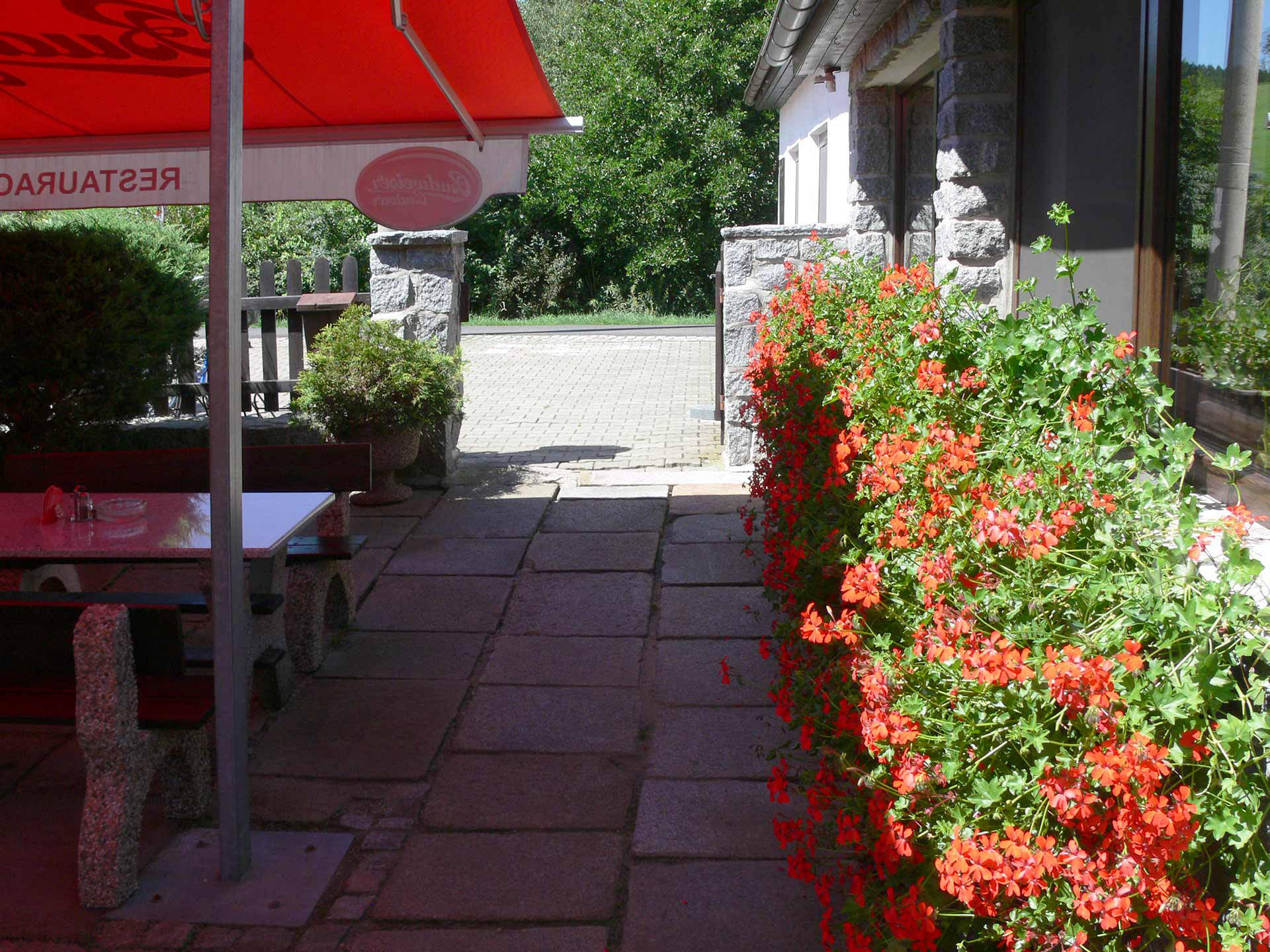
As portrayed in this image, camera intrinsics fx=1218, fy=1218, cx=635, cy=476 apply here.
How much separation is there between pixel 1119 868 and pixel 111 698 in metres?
2.30

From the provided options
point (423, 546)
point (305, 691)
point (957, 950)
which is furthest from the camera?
point (423, 546)

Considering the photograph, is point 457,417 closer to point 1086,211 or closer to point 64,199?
point 64,199

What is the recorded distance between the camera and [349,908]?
296 centimetres

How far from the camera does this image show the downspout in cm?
688

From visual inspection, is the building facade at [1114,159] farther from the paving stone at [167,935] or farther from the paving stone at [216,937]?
the paving stone at [167,935]

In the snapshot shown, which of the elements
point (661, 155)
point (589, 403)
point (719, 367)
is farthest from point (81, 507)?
point (661, 155)

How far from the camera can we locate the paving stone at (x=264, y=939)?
2.79m

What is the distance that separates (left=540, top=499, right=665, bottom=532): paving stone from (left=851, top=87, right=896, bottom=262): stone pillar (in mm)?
2326

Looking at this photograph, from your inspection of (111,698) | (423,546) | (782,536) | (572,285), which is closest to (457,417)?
(423,546)

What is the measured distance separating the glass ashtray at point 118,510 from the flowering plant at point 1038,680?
7.61ft

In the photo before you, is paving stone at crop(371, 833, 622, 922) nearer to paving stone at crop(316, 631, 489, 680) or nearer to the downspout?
paving stone at crop(316, 631, 489, 680)

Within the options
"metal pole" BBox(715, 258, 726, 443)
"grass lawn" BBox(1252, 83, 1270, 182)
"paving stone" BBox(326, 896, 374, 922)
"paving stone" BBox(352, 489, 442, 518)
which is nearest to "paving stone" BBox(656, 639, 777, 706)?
"paving stone" BBox(326, 896, 374, 922)

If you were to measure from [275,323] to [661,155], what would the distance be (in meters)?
16.4

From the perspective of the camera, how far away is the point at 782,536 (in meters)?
3.90
